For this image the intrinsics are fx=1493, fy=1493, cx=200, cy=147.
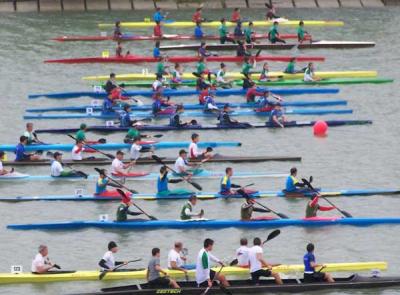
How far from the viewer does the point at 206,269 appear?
112 ft

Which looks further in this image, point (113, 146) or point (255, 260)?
point (113, 146)

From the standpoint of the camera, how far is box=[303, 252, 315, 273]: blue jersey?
34.6 metres

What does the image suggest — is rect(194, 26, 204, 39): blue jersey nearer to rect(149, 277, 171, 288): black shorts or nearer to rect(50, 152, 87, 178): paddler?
rect(50, 152, 87, 178): paddler

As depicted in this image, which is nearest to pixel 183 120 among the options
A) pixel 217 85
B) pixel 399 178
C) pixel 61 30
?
pixel 217 85

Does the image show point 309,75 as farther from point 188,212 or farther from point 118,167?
point 188,212

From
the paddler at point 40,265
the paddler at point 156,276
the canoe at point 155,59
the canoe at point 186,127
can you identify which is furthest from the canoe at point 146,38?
the paddler at point 156,276

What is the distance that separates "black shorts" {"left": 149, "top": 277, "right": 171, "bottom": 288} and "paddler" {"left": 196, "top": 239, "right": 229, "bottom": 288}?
710mm

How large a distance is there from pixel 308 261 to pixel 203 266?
2558mm

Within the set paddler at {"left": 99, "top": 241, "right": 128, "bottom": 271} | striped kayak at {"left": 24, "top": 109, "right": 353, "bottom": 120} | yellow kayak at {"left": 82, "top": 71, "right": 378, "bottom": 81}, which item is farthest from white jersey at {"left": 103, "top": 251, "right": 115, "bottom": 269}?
yellow kayak at {"left": 82, "top": 71, "right": 378, "bottom": 81}

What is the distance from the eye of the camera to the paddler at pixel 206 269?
3397 centimetres

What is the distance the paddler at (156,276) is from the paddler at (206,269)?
1.89ft

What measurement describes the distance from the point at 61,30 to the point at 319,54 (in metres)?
12.0

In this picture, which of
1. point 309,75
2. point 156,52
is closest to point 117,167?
point 309,75

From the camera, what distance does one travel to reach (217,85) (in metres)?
55.8
